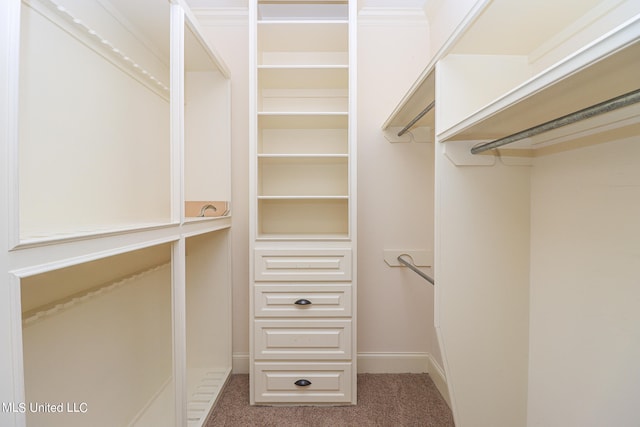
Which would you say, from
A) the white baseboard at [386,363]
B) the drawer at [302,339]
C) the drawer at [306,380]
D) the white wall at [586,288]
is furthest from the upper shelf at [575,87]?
the white baseboard at [386,363]

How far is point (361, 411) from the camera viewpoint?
66.7 inches

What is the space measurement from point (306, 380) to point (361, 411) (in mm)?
350

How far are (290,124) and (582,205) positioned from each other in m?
1.58

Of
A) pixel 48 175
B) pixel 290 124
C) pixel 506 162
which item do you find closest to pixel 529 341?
pixel 506 162

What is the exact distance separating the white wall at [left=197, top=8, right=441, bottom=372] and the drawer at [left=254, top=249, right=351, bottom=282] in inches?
16.1

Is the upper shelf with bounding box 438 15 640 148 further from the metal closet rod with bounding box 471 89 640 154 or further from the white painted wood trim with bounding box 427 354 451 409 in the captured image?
the white painted wood trim with bounding box 427 354 451 409

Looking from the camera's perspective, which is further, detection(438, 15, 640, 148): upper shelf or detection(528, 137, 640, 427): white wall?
detection(528, 137, 640, 427): white wall

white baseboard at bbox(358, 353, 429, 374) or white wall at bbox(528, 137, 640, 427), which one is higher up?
white wall at bbox(528, 137, 640, 427)

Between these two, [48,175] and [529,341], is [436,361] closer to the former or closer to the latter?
[529,341]

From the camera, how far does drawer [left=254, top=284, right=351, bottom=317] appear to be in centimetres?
173

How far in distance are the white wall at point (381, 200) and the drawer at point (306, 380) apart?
1.38 ft

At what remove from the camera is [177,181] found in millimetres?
1271

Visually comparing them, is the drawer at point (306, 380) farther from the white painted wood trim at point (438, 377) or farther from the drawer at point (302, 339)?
the white painted wood trim at point (438, 377)
